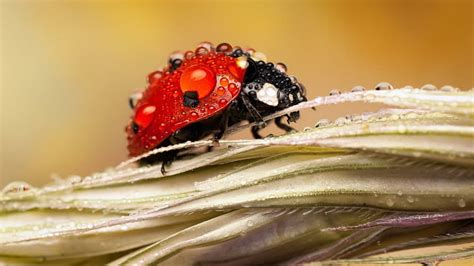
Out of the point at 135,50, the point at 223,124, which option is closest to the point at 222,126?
the point at 223,124

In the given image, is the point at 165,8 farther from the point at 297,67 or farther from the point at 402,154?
the point at 402,154

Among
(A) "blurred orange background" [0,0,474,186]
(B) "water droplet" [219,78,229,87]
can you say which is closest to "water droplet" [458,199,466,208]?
(B) "water droplet" [219,78,229,87]

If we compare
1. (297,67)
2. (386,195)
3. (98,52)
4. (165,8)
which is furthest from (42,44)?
(386,195)

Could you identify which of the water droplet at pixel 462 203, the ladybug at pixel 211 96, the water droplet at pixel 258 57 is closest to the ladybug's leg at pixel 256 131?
the ladybug at pixel 211 96

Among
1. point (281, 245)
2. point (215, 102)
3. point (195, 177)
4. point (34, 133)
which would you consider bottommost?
point (281, 245)

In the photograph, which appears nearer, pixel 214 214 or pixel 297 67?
pixel 214 214

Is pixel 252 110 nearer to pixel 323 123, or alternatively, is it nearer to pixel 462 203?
pixel 323 123
